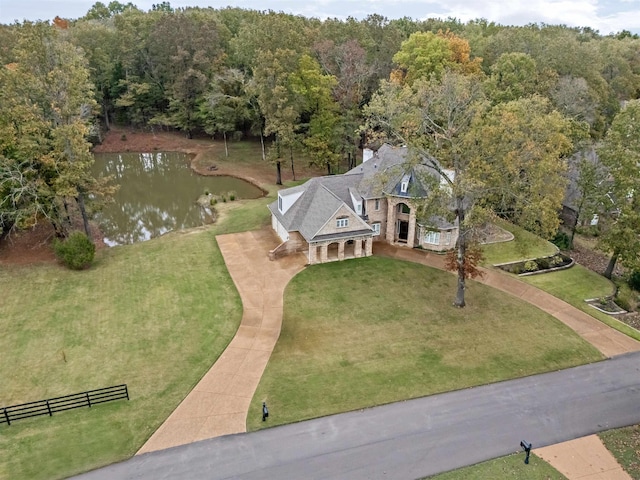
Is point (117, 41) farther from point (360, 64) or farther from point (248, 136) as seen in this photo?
point (360, 64)

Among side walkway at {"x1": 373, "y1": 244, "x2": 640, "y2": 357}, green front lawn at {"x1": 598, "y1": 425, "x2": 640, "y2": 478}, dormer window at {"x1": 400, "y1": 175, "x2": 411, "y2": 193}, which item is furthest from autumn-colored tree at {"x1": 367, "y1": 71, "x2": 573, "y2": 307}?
green front lawn at {"x1": 598, "y1": 425, "x2": 640, "y2": 478}

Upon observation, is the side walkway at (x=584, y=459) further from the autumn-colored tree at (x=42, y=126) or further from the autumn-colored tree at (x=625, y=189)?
the autumn-colored tree at (x=42, y=126)

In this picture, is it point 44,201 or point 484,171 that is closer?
point 484,171

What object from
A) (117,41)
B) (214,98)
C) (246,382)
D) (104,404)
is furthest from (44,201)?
(117,41)

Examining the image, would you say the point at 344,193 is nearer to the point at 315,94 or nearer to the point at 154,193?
the point at 315,94

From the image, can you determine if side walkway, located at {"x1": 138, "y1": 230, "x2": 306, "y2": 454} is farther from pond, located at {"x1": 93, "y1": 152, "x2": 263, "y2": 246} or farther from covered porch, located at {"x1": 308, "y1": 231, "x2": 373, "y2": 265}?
pond, located at {"x1": 93, "y1": 152, "x2": 263, "y2": 246}

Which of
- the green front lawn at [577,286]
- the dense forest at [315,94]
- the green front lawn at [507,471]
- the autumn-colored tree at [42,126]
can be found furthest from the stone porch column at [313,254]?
the green front lawn at [507,471]
